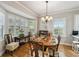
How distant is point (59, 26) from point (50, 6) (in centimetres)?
43

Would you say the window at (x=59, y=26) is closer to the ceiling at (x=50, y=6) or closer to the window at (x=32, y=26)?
the ceiling at (x=50, y=6)

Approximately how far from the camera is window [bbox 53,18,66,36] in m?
1.76

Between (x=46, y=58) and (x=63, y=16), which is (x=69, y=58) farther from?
(x=63, y=16)

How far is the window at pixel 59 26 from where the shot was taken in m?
1.76

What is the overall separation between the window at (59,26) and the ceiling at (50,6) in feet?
0.53

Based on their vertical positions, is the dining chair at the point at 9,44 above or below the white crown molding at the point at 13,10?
below

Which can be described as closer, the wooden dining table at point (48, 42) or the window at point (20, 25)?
the window at point (20, 25)

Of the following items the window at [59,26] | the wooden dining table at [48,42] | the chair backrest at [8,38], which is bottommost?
the wooden dining table at [48,42]

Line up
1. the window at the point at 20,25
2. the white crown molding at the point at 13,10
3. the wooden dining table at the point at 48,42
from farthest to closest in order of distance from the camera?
the wooden dining table at the point at 48,42 → the window at the point at 20,25 → the white crown molding at the point at 13,10

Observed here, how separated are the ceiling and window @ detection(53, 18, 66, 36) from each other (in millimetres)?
163

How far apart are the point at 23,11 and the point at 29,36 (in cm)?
50

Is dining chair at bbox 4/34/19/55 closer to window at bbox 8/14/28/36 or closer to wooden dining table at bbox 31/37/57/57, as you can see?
window at bbox 8/14/28/36

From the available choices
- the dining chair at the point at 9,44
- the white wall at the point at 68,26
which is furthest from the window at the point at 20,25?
the white wall at the point at 68,26

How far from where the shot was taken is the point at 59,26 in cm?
179
